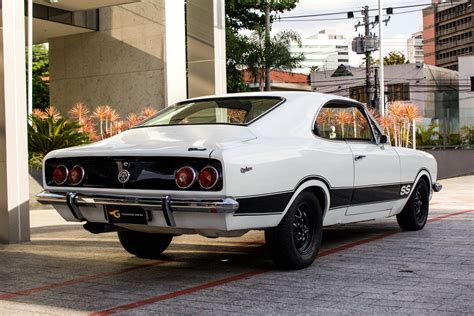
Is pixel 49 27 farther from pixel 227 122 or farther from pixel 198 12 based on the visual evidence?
pixel 227 122

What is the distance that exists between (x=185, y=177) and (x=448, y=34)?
443 feet

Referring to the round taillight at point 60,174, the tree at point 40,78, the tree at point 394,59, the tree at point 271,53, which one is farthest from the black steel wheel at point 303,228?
the tree at point 394,59

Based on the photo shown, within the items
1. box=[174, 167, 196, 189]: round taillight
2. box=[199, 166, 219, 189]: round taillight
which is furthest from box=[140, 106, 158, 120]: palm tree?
box=[199, 166, 219, 189]: round taillight

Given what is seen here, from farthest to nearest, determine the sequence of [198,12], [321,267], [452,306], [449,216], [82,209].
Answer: [198,12]
[449,216]
[321,267]
[82,209]
[452,306]

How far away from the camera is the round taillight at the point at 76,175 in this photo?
6.06 metres

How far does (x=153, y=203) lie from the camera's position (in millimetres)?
5547

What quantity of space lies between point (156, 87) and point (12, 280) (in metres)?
12.8

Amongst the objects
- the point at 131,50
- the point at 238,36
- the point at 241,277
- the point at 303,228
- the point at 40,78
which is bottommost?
the point at 241,277

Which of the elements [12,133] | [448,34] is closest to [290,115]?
[12,133]

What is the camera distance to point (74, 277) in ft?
20.6

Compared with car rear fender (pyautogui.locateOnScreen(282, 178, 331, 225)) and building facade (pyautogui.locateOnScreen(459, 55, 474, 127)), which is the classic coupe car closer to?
car rear fender (pyautogui.locateOnScreen(282, 178, 331, 225))

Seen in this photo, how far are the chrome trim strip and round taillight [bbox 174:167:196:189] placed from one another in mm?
120

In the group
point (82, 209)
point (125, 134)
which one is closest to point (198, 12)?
point (125, 134)

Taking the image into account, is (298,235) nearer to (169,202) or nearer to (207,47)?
(169,202)
